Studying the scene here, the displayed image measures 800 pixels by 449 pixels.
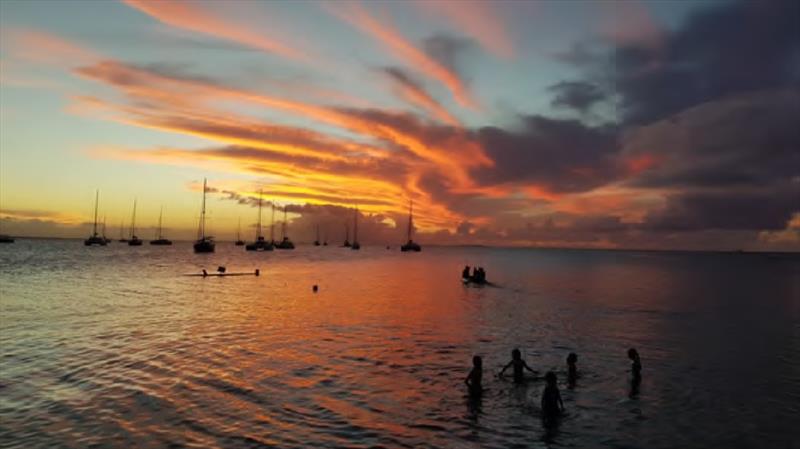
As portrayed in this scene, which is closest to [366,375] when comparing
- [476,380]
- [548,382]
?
[476,380]

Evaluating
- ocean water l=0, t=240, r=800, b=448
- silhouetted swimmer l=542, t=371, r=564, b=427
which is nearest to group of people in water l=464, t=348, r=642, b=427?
silhouetted swimmer l=542, t=371, r=564, b=427

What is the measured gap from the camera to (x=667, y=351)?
118 feet

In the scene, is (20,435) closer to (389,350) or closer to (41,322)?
(389,350)

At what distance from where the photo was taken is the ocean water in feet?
59.6

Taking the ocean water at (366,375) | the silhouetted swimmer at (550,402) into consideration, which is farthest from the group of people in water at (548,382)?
the ocean water at (366,375)

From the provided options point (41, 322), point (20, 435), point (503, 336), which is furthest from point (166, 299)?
point (20, 435)

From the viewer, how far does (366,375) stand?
1032 inches

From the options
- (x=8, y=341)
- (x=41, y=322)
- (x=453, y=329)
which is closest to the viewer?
(x=8, y=341)

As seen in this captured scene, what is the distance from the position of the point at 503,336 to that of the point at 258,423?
80.2 feet

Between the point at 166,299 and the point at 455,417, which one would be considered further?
the point at 166,299

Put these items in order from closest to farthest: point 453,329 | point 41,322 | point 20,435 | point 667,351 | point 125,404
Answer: point 20,435, point 125,404, point 667,351, point 41,322, point 453,329

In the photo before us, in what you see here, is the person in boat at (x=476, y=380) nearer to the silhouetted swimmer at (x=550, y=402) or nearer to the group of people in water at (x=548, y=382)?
the group of people in water at (x=548, y=382)

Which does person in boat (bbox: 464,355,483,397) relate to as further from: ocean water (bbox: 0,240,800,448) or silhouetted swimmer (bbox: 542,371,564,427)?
silhouetted swimmer (bbox: 542,371,564,427)

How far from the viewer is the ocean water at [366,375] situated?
1816 centimetres
